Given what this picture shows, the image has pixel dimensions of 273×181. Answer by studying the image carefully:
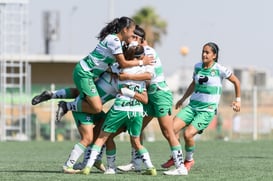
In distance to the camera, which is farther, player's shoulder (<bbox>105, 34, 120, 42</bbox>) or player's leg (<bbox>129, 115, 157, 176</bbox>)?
player's leg (<bbox>129, 115, 157, 176</bbox>)

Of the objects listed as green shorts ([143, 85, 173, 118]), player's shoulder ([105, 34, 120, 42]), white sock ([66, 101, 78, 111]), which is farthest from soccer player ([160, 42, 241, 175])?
player's shoulder ([105, 34, 120, 42])

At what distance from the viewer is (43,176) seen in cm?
1165

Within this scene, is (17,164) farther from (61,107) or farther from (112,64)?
(112,64)

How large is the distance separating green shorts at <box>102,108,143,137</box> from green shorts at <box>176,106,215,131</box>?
5.22 ft

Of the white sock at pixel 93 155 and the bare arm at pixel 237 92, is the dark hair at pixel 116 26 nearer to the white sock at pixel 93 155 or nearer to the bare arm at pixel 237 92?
the white sock at pixel 93 155

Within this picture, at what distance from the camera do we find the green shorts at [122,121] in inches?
468

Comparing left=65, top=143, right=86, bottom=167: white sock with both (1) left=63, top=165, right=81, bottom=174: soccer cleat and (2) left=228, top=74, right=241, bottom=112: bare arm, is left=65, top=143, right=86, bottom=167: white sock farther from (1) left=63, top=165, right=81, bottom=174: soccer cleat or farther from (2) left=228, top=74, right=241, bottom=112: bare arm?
(2) left=228, top=74, right=241, bottom=112: bare arm

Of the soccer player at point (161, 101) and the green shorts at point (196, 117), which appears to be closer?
the soccer player at point (161, 101)

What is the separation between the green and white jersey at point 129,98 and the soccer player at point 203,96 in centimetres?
151

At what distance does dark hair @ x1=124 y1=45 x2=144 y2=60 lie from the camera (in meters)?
12.1

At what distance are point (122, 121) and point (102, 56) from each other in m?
0.90

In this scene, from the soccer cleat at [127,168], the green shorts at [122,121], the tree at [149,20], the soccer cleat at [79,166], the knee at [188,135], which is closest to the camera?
the green shorts at [122,121]

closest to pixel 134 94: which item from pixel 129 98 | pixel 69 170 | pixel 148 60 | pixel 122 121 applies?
pixel 129 98

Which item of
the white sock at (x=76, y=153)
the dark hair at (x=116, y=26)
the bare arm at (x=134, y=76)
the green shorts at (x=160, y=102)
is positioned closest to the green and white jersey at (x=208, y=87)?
the green shorts at (x=160, y=102)
